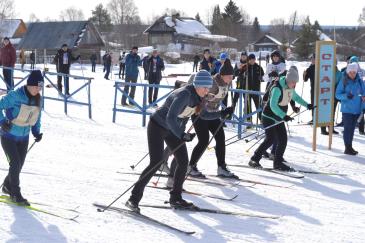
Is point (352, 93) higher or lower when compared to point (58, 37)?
lower

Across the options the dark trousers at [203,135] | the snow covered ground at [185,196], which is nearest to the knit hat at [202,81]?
the snow covered ground at [185,196]

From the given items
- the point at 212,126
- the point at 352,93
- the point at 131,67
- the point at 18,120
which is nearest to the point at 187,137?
the point at 18,120

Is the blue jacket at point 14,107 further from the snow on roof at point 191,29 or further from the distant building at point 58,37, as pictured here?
the snow on roof at point 191,29

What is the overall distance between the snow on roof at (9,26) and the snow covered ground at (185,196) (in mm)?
73315

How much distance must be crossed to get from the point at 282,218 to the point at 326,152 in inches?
167

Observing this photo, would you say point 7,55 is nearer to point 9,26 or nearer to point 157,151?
point 157,151

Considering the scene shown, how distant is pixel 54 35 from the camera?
54312 millimetres

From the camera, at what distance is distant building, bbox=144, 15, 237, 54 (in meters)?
70.4

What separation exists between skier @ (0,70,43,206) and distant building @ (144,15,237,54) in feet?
210

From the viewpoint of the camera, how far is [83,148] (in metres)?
9.62

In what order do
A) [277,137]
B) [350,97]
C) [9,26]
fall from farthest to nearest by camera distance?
[9,26], [350,97], [277,137]

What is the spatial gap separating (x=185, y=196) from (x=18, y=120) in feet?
6.93

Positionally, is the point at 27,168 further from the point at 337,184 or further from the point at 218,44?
the point at 218,44

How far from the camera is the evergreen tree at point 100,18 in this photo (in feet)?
296
